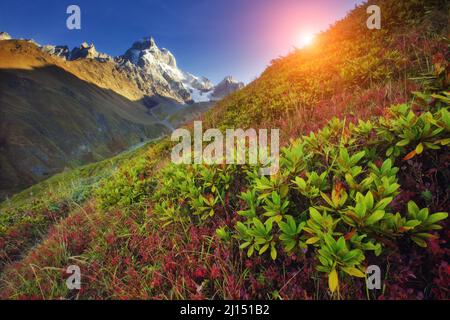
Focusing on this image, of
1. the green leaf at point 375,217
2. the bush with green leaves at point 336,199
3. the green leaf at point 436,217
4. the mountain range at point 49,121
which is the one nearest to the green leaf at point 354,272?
the bush with green leaves at point 336,199

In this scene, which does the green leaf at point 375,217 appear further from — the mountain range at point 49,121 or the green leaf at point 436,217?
the mountain range at point 49,121

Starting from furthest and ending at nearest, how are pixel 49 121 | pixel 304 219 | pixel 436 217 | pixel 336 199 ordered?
1. pixel 49 121
2. pixel 304 219
3. pixel 336 199
4. pixel 436 217

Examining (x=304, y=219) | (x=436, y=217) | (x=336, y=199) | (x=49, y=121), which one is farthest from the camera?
(x=49, y=121)

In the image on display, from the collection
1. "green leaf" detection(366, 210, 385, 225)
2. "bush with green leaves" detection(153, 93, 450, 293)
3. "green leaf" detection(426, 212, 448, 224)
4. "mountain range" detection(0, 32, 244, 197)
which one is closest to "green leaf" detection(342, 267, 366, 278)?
"bush with green leaves" detection(153, 93, 450, 293)

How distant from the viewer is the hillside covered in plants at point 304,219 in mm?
1896

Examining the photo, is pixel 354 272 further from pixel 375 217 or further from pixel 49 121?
pixel 49 121

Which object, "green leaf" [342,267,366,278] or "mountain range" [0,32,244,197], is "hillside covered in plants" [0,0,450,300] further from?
"mountain range" [0,32,244,197]

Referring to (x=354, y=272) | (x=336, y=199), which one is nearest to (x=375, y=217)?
(x=336, y=199)

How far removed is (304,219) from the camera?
2381 mm

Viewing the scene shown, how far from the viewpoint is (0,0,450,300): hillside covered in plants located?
1.90 meters

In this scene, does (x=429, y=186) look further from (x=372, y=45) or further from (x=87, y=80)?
(x=87, y=80)

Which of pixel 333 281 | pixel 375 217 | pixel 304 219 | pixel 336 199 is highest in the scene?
pixel 336 199

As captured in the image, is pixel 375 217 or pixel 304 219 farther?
pixel 304 219

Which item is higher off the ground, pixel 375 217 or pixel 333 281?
pixel 375 217
